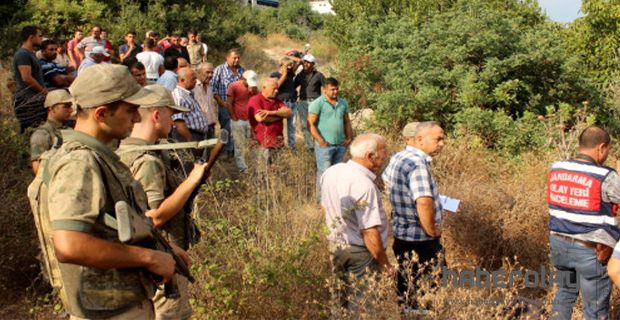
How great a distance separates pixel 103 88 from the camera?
2.20m

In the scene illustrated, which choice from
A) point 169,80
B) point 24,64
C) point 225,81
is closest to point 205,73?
point 169,80

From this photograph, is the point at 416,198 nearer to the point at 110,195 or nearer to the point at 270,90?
the point at 110,195

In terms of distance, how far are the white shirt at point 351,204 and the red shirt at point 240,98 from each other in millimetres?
3774

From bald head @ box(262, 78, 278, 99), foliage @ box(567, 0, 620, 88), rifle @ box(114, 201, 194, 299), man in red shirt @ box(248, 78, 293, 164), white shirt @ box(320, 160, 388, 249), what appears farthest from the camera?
foliage @ box(567, 0, 620, 88)

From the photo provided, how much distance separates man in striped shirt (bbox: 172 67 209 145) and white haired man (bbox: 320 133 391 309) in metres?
2.16

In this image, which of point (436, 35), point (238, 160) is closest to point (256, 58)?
point (436, 35)

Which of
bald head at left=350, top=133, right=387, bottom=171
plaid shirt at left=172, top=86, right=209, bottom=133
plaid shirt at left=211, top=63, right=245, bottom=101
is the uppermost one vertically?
plaid shirt at left=211, top=63, right=245, bottom=101

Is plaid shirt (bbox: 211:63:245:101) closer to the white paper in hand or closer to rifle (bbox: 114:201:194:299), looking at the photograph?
the white paper in hand

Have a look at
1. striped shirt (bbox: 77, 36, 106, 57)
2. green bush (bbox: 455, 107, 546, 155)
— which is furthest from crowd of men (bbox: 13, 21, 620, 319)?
striped shirt (bbox: 77, 36, 106, 57)

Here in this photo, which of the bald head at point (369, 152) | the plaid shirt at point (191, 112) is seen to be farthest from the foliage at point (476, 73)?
the bald head at point (369, 152)

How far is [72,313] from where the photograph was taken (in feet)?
7.31

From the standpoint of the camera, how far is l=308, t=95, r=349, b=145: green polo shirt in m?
6.84

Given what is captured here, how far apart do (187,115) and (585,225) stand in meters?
3.91

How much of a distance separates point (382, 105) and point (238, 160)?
2.72m
